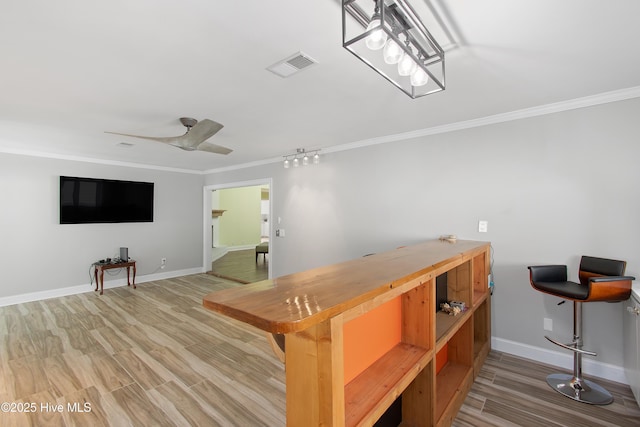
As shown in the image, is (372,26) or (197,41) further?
(197,41)

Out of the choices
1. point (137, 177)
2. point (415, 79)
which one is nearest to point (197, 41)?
point (415, 79)

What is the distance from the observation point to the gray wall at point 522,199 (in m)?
2.44

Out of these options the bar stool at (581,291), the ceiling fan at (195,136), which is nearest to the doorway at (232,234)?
the ceiling fan at (195,136)

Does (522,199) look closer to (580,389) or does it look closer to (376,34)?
(580,389)

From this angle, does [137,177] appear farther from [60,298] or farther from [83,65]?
[83,65]

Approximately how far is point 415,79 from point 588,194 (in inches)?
86.6

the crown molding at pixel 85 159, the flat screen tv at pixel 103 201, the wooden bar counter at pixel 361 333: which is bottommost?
the wooden bar counter at pixel 361 333

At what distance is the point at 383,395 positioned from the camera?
46.6 inches

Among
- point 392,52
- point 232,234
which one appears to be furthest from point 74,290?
point 392,52

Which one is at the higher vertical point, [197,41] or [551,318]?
[197,41]

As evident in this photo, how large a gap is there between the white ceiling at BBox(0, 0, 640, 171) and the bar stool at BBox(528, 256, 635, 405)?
1.50 m

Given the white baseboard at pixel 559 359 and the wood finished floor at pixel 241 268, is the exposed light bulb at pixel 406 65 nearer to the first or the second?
the white baseboard at pixel 559 359

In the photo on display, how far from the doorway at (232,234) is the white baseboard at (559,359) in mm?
4469

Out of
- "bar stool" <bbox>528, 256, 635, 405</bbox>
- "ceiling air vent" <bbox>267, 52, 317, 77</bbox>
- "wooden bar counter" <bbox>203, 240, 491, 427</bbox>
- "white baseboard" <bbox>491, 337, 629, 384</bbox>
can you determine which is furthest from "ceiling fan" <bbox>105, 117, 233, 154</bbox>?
"white baseboard" <bbox>491, 337, 629, 384</bbox>
